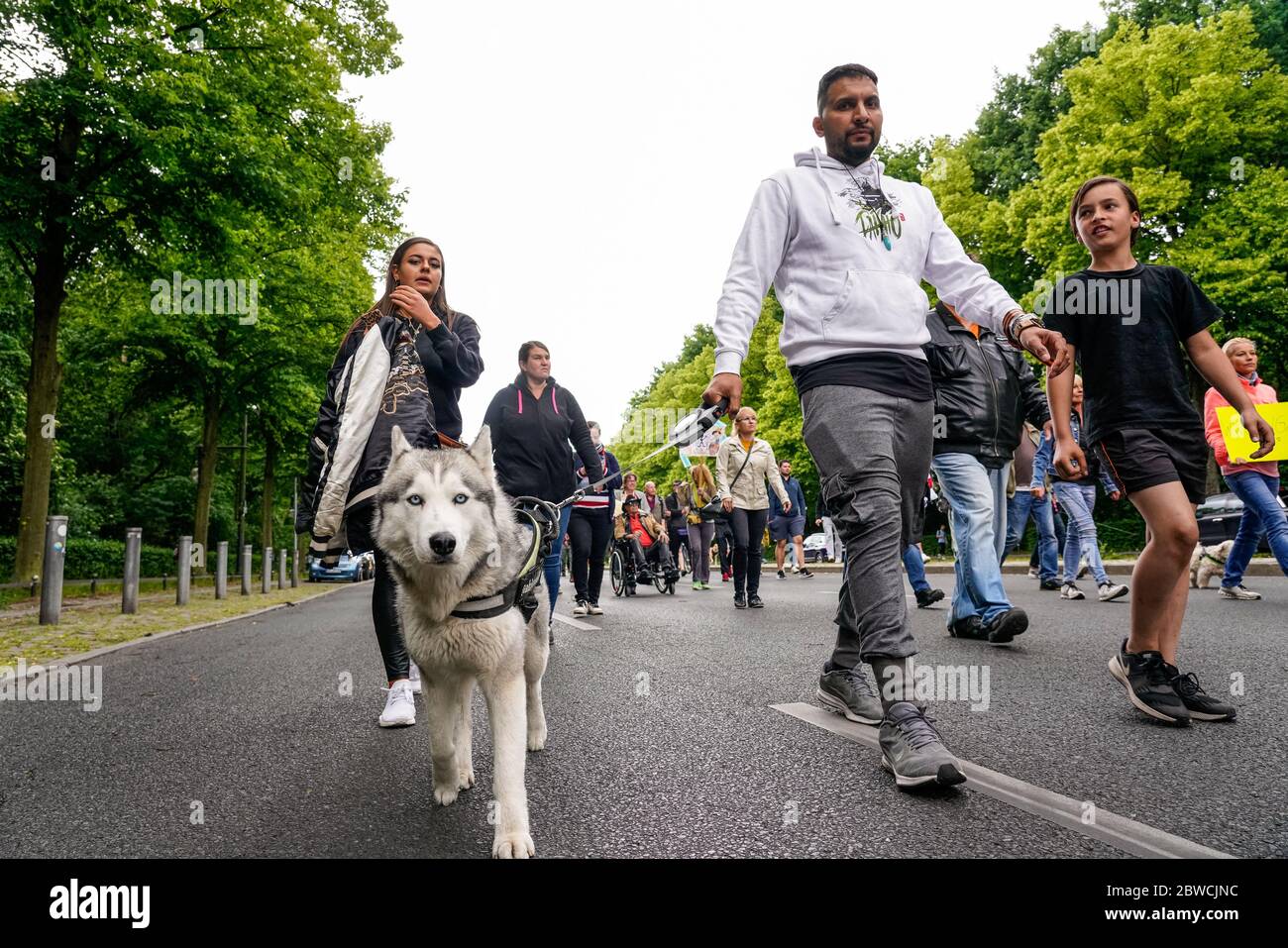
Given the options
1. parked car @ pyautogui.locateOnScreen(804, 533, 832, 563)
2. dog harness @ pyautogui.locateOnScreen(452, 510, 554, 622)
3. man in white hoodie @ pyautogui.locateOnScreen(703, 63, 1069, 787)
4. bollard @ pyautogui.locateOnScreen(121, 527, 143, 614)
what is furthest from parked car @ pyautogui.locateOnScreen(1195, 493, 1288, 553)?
parked car @ pyautogui.locateOnScreen(804, 533, 832, 563)

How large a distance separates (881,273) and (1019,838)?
7.14 feet

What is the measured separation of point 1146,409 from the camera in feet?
12.5

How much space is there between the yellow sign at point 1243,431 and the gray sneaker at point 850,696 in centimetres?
528

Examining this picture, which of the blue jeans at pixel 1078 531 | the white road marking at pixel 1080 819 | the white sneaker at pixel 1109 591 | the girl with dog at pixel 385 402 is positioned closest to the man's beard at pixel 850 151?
the girl with dog at pixel 385 402

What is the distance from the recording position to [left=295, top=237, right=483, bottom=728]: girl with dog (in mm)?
3816

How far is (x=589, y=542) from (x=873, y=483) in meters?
6.75

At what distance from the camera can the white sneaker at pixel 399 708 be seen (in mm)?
4328

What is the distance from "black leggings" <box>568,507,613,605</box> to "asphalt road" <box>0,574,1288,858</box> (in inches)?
135

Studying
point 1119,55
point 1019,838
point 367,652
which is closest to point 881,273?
point 1019,838

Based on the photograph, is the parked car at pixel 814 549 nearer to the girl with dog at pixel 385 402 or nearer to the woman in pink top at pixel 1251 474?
the woman in pink top at pixel 1251 474

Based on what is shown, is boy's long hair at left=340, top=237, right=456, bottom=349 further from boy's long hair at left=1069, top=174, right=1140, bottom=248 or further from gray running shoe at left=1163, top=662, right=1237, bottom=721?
gray running shoe at left=1163, top=662, right=1237, bottom=721

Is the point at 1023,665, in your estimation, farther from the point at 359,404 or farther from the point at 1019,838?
the point at 359,404

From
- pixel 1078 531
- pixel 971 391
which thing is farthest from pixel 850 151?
pixel 1078 531
